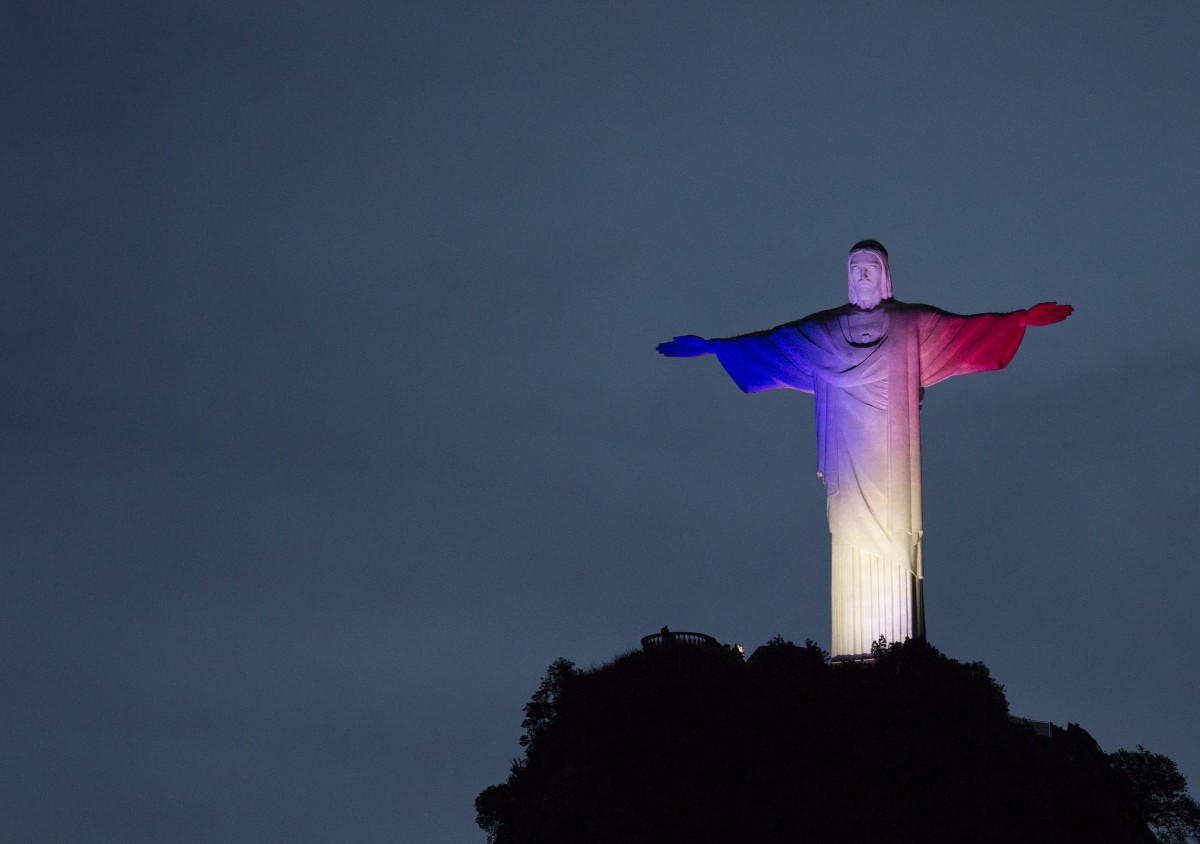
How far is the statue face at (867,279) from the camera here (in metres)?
36.1

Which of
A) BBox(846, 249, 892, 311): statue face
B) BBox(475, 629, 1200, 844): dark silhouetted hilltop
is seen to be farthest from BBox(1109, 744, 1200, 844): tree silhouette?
BBox(846, 249, 892, 311): statue face

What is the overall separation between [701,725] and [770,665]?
2668 millimetres

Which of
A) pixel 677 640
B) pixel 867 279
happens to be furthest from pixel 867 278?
pixel 677 640

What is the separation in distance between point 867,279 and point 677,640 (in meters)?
8.71

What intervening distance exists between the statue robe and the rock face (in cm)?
146

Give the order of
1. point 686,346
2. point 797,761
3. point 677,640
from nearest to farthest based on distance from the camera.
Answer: point 797,761 < point 677,640 < point 686,346

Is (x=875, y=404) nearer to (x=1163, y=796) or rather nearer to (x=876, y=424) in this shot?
(x=876, y=424)

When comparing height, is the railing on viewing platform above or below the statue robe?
below

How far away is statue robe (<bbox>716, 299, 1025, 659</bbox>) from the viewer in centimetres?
3394

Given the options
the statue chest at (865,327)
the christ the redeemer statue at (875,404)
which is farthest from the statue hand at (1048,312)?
the statue chest at (865,327)

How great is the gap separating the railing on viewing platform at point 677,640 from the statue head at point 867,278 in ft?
25.7

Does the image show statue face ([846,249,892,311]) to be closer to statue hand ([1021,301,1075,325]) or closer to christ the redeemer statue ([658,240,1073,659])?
christ the redeemer statue ([658,240,1073,659])

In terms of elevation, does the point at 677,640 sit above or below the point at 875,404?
below

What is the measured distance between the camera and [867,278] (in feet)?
118
